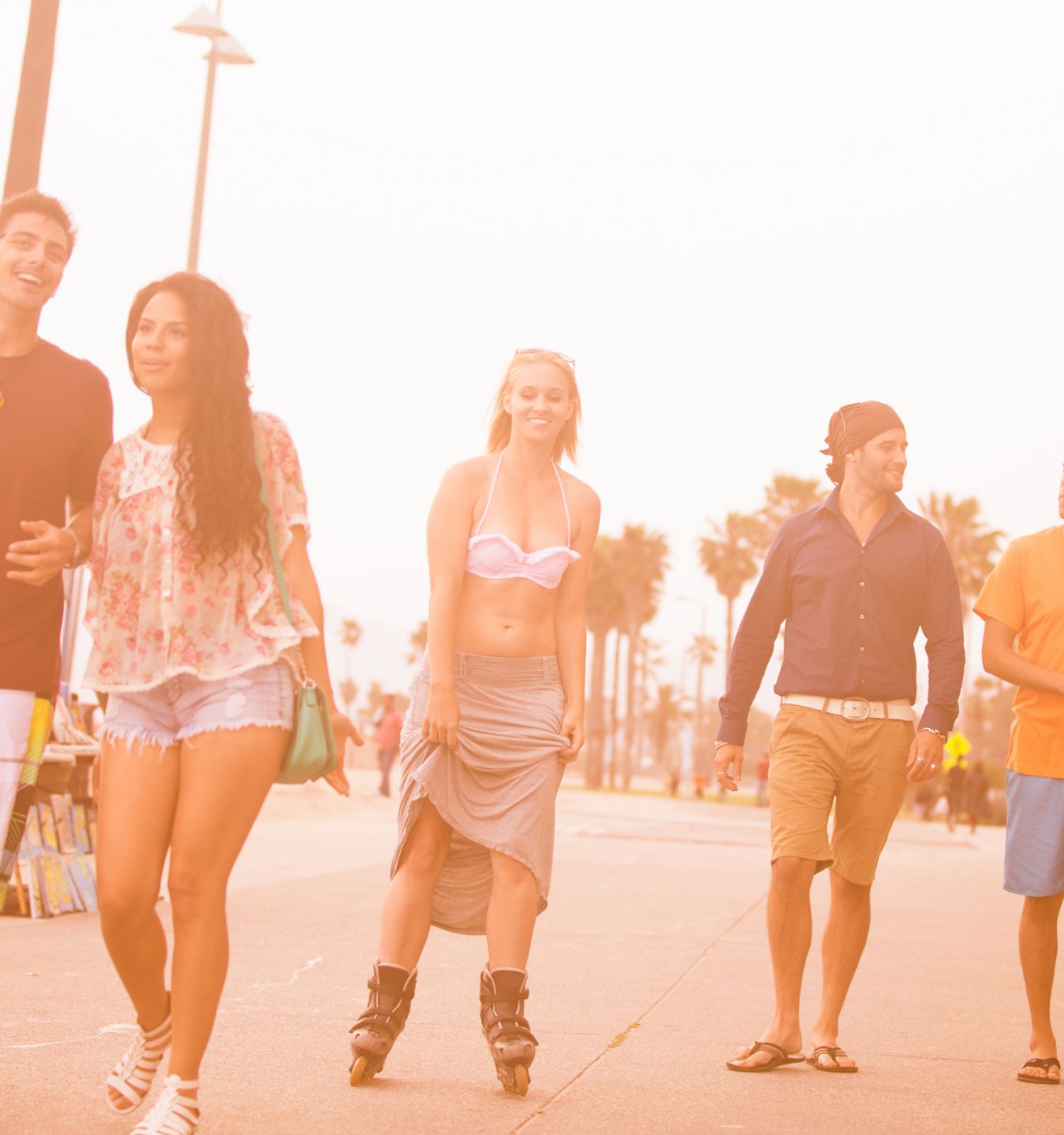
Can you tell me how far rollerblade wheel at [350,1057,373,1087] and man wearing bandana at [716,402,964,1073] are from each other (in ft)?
4.25

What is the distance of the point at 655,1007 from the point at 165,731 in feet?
11.8

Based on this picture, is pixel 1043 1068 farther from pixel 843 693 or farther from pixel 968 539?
pixel 968 539

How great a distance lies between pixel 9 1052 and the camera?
5191 mm

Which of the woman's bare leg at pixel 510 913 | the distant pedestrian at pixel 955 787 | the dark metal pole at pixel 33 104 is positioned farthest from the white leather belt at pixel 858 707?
the distant pedestrian at pixel 955 787

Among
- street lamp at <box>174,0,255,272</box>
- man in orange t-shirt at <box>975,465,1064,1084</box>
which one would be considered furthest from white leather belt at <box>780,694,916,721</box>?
street lamp at <box>174,0,255,272</box>

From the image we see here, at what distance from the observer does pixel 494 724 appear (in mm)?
5102

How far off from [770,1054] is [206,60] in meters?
13.9

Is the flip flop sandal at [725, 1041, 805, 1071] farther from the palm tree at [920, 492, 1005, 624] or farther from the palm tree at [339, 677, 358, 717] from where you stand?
the palm tree at [339, 677, 358, 717]

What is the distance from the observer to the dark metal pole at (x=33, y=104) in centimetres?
909

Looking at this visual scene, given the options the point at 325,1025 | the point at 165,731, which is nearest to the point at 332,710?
the point at 165,731

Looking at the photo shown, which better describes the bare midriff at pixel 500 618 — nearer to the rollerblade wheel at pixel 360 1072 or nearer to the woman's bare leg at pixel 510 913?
the woman's bare leg at pixel 510 913

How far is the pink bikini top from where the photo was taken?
5164 millimetres

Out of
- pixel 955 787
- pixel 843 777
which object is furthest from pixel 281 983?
pixel 955 787

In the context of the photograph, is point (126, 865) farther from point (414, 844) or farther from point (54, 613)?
point (414, 844)
